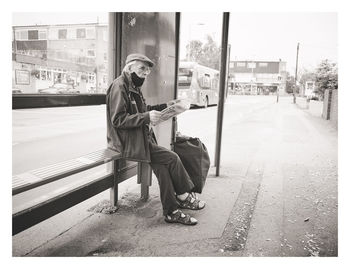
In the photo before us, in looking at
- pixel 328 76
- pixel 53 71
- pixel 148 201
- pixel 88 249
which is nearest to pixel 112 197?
pixel 148 201

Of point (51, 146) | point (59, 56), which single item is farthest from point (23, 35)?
point (51, 146)

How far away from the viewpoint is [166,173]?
3.16 metres

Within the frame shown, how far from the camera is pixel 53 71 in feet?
10.3

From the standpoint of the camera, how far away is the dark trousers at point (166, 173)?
3148 mm

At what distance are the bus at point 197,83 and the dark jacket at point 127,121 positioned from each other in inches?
479

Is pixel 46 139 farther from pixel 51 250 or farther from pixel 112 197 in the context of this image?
pixel 51 250

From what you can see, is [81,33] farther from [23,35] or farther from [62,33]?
[23,35]

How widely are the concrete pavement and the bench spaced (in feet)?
1.03

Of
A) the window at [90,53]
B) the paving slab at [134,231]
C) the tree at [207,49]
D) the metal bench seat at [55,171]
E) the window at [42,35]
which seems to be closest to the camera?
the metal bench seat at [55,171]

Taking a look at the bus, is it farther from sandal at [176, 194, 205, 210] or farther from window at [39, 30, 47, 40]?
window at [39, 30, 47, 40]

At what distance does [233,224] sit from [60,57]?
2.45m

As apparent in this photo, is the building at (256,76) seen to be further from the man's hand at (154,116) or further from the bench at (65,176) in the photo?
the man's hand at (154,116)

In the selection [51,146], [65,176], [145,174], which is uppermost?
[65,176]

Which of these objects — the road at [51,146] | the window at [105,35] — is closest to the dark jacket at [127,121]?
the window at [105,35]
